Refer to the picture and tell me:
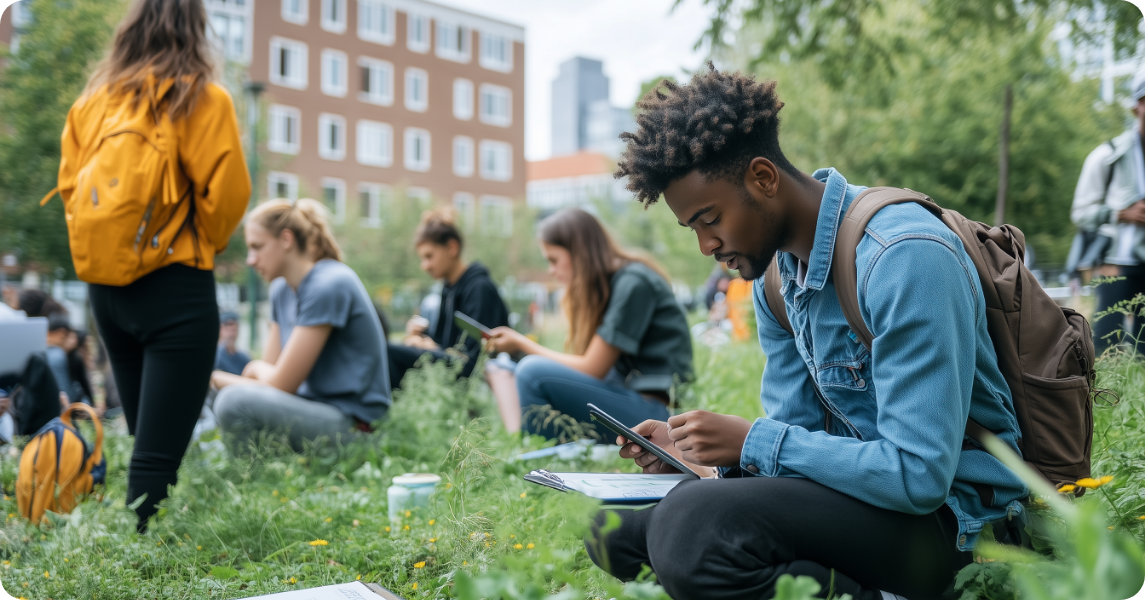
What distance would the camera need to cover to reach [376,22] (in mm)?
30812

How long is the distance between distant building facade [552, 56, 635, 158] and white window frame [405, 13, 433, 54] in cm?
5262

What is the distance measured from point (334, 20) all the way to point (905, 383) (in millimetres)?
31405

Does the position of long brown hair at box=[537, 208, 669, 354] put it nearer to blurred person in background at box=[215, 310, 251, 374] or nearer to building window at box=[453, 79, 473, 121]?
blurred person in background at box=[215, 310, 251, 374]

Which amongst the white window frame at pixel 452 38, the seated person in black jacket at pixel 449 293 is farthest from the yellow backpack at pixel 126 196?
the white window frame at pixel 452 38

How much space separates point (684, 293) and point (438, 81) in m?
13.9

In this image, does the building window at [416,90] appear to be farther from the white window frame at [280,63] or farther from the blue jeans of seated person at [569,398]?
the blue jeans of seated person at [569,398]

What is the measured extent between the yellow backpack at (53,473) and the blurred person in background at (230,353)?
364 cm

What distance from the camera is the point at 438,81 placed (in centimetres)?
3356

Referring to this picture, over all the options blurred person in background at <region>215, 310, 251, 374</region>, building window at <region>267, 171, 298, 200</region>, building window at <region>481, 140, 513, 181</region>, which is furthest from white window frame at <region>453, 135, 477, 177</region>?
blurred person in background at <region>215, 310, 251, 374</region>

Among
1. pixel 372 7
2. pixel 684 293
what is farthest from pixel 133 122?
pixel 372 7

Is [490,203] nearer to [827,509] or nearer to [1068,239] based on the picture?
[1068,239]

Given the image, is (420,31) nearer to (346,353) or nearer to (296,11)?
(296,11)

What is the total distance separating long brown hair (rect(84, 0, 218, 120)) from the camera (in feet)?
8.54

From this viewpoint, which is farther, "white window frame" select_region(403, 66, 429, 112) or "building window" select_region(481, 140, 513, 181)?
"building window" select_region(481, 140, 513, 181)
